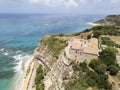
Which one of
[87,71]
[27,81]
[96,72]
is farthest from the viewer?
[27,81]

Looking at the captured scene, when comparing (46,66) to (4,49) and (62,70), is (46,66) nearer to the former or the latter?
(62,70)

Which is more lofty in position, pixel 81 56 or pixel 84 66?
pixel 81 56

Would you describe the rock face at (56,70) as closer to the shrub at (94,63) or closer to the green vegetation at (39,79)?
the green vegetation at (39,79)

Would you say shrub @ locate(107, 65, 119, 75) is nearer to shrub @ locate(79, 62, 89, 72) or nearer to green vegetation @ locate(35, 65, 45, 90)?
shrub @ locate(79, 62, 89, 72)

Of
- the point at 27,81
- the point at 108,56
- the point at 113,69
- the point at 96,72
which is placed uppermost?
the point at 108,56

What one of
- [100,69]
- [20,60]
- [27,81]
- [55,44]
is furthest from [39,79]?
[20,60]

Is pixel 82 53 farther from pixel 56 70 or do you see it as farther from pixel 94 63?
pixel 56 70

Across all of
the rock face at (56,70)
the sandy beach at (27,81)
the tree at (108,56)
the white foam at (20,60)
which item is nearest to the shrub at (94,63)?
the tree at (108,56)
